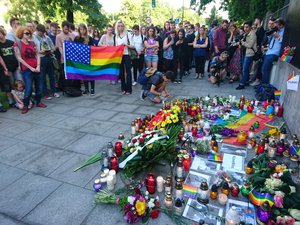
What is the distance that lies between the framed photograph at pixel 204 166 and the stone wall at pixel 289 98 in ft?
6.14

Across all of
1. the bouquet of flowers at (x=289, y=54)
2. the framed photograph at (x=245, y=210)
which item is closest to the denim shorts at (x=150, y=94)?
the bouquet of flowers at (x=289, y=54)

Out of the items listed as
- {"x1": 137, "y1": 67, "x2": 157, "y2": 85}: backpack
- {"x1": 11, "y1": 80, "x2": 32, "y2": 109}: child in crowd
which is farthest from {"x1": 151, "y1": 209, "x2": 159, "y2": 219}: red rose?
{"x1": 11, "y1": 80, "x2": 32, "y2": 109}: child in crowd

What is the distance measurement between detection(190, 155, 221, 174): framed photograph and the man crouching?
8.45ft

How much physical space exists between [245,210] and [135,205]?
120 centimetres

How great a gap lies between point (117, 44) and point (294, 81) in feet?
15.3

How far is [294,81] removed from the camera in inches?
179

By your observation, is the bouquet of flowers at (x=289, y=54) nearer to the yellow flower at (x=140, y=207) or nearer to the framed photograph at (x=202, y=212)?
the framed photograph at (x=202, y=212)

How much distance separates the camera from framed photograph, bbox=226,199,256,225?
2.36 metres

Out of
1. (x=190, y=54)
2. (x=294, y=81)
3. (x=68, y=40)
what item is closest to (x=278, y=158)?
(x=294, y=81)

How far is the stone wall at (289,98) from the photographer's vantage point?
424cm

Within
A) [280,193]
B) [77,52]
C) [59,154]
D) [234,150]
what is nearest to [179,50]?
[77,52]

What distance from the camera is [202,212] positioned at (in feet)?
8.09

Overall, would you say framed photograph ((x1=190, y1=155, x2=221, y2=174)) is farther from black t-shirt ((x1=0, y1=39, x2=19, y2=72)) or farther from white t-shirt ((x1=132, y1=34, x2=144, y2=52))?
black t-shirt ((x1=0, y1=39, x2=19, y2=72))

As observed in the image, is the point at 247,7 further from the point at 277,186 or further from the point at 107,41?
the point at 277,186
